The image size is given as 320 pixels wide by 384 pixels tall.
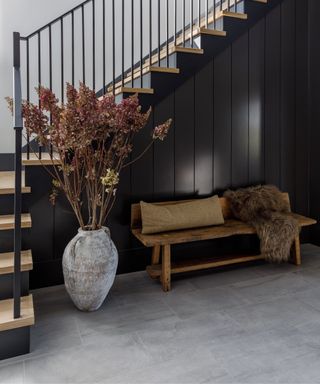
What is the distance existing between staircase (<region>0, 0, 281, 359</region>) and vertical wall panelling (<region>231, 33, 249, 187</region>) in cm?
15

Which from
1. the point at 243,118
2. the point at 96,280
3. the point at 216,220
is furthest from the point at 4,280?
the point at 243,118

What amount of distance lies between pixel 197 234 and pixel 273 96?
174cm

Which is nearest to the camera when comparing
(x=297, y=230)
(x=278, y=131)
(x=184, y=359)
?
(x=184, y=359)

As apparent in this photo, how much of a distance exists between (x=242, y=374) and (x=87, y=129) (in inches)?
63.2

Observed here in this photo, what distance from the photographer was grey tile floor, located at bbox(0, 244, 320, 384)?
173cm

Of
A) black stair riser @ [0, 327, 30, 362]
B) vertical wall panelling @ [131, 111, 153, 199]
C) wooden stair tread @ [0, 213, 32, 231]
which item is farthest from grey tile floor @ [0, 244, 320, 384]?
vertical wall panelling @ [131, 111, 153, 199]

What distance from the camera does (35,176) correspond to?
8.59 feet

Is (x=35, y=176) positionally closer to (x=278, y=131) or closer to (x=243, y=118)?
(x=243, y=118)

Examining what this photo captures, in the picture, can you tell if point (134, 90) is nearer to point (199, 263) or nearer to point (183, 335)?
point (199, 263)

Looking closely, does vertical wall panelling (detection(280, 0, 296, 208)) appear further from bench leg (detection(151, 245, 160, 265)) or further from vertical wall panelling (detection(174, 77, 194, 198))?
bench leg (detection(151, 245, 160, 265))

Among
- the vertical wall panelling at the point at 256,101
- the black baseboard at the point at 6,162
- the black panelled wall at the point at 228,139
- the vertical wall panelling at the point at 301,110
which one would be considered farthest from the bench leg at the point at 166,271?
the vertical wall panelling at the point at 301,110

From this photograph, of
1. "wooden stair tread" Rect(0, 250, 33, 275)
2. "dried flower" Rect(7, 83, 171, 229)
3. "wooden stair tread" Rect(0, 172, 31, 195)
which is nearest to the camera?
"wooden stair tread" Rect(0, 250, 33, 275)

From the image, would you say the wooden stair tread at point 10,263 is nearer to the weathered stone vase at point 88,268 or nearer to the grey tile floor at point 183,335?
the weathered stone vase at point 88,268

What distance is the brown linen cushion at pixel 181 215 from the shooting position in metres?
2.80
